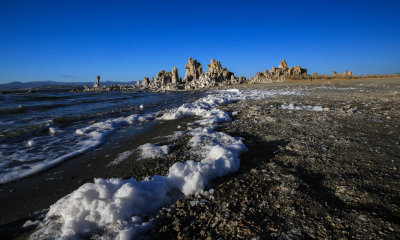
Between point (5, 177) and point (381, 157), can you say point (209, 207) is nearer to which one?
point (381, 157)

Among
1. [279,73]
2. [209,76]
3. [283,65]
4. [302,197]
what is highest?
[283,65]

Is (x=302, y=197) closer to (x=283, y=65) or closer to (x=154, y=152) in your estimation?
(x=154, y=152)

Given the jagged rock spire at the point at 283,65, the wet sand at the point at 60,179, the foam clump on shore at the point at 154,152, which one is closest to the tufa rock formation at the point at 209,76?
the jagged rock spire at the point at 283,65

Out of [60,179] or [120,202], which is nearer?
[120,202]

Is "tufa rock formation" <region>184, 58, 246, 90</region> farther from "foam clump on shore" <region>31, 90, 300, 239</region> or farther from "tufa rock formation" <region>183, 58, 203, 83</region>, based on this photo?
"foam clump on shore" <region>31, 90, 300, 239</region>

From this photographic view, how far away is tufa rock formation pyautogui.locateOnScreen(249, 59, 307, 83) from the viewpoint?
1942 inches

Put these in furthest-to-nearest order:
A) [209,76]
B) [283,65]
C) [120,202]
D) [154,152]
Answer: [209,76], [283,65], [154,152], [120,202]

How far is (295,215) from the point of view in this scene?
6.70 feet

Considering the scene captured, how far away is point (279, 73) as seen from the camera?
5253cm

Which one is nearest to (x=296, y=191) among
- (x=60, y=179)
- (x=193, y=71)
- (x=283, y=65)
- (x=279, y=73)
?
(x=60, y=179)

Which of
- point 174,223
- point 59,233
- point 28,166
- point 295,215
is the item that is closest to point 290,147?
point 295,215

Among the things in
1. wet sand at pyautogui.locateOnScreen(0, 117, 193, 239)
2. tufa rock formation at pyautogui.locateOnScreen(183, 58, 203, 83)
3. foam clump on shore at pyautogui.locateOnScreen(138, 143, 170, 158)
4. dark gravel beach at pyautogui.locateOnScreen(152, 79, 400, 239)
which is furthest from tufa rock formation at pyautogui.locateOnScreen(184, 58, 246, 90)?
dark gravel beach at pyautogui.locateOnScreen(152, 79, 400, 239)

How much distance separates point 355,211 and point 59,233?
3439 millimetres

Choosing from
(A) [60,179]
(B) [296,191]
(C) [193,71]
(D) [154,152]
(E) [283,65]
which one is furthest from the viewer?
(C) [193,71]
